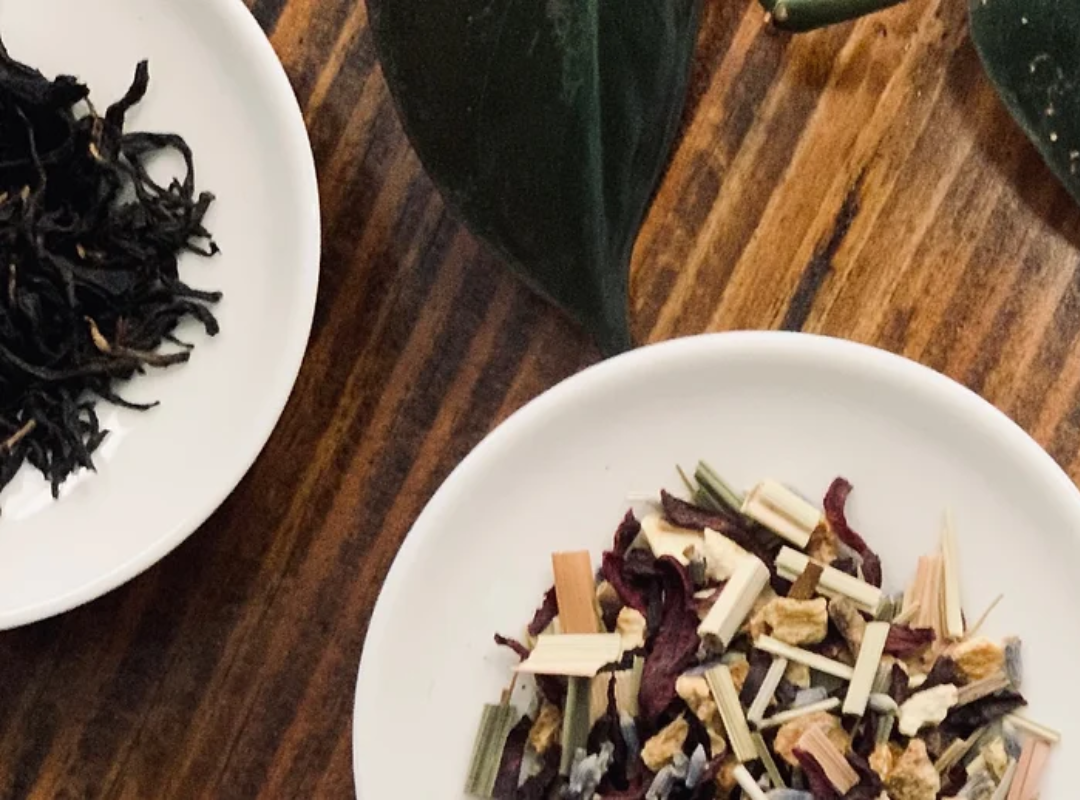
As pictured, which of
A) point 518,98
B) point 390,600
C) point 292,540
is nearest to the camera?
point 518,98

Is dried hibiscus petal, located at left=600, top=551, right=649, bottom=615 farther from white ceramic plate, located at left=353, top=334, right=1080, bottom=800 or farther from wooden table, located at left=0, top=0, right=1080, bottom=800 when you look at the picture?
wooden table, located at left=0, top=0, right=1080, bottom=800

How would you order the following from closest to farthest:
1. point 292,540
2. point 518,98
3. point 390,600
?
point 518,98
point 390,600
point 292,540

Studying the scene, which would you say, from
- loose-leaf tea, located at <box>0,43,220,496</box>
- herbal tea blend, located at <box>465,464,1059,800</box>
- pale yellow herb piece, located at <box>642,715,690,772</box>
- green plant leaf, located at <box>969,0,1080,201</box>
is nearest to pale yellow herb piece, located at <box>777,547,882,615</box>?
herbal tea blend, located at <box>465,464,1059,800</box>

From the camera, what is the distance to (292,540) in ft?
2.59

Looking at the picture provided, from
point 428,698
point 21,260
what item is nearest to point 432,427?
point 428,698

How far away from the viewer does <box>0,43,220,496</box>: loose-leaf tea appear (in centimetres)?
73

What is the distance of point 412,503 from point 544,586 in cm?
12

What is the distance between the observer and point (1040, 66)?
2.19 feet

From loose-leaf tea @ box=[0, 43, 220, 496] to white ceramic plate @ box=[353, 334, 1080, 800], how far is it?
0.22 metres

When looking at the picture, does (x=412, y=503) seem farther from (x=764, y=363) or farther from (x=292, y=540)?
(x=764, y=363)

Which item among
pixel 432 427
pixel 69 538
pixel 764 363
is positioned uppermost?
pixel 764 363

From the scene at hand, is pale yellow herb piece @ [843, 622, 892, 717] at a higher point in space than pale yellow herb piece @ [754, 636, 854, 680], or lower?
higher

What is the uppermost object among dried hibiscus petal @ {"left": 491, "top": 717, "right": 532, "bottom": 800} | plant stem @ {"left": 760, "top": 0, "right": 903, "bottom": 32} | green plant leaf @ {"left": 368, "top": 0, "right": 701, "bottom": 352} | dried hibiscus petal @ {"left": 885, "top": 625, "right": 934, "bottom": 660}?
Answer: plant stem @ {"left": 760, "top": 0, "right": 903, "bottom": 32}

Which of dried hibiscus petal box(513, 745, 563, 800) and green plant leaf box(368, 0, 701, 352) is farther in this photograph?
dried hibiscus petal box(513, 745, 563, 800)
